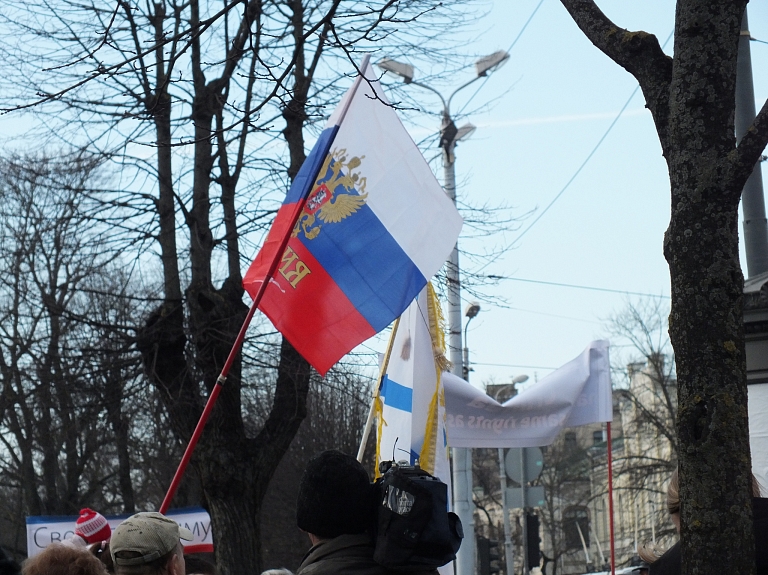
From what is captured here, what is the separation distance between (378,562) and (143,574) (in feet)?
3.10

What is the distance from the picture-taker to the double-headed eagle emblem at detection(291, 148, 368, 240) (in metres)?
6.20

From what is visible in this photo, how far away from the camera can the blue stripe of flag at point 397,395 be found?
6.77 metres

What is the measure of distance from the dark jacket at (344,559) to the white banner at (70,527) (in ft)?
22.6

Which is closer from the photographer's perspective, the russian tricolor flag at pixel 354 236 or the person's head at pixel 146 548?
the person's head at pixel 146 548

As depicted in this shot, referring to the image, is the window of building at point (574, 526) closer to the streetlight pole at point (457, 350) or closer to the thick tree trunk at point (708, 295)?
the streetlight pole at point (457, 350)

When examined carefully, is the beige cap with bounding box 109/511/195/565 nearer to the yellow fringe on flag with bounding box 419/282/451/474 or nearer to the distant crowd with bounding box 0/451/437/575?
the distant crowd with bounding box 0/451/437/575

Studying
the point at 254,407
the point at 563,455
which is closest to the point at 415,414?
the point at 254,407

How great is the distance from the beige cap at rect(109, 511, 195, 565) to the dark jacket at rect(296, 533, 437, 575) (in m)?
0.61

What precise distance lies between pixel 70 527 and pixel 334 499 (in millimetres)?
7514

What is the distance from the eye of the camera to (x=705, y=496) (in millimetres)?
2795

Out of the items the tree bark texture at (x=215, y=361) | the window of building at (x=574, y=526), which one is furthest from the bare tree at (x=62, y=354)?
the window of building at (x=574, y=526)

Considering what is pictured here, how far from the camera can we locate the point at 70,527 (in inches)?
382

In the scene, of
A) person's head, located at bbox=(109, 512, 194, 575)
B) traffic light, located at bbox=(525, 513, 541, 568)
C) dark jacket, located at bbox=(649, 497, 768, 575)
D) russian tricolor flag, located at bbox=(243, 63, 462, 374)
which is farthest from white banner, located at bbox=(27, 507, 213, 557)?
dark jacket, located at bbox=(649, 497, 768, 575)

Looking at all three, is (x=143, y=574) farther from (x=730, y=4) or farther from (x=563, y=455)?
(x=563, y=455)
